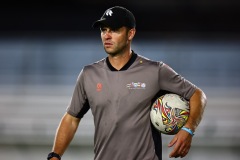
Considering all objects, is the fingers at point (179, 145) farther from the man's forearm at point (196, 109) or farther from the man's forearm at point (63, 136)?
the man's forearm at point (63, 136)

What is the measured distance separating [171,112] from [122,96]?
0.99 feet

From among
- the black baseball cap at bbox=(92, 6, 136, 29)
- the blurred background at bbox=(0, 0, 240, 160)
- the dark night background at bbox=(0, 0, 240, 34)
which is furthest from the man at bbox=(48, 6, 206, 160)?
the dark night background at bbox=(0, 0, 240, 34)

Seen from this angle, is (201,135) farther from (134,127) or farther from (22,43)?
(134,127)

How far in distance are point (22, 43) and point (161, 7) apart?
2684mm

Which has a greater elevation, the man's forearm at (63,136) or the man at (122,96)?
the man at (122,96)

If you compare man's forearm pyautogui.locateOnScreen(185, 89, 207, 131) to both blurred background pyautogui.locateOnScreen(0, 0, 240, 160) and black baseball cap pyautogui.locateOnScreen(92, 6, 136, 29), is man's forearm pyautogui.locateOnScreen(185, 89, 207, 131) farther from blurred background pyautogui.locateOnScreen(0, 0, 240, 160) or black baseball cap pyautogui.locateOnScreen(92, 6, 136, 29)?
blurred background pyautogui.locateOnScreen(0, 0, 240, 160)

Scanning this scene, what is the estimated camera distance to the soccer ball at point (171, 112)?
315cm

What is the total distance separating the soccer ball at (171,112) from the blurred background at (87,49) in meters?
5.58

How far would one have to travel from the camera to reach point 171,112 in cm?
321

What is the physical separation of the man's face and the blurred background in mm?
5543

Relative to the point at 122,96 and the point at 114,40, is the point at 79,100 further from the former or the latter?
the point at 114,40

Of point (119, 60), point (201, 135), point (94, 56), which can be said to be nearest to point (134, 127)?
point (119, 60)

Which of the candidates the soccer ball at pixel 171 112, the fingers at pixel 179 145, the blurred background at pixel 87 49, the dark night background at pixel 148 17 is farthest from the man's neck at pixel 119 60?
the dark night background at pixel 148 17

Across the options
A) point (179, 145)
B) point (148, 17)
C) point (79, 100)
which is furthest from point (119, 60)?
point (148, 17)
